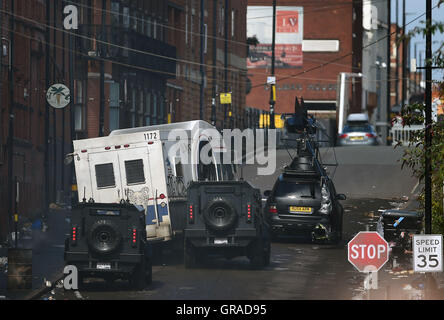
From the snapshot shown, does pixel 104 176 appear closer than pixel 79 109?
Yes

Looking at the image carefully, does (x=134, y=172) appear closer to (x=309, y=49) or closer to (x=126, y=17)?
(x=126, y=17)

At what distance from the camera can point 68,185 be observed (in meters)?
44.1

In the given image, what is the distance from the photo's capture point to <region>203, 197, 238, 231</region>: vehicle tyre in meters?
24.4

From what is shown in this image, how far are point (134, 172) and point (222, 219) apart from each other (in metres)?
2.45

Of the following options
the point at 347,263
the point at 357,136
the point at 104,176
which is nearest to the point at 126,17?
the point at 357,136

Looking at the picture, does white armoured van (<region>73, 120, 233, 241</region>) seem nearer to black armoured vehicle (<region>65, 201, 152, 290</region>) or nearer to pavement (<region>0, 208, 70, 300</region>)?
pavement (<region>0, 208, 70, 300</region>)

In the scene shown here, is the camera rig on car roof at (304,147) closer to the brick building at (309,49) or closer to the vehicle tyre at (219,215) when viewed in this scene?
the vehicle tyre at (219,215)

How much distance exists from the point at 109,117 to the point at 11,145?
58.7 feet

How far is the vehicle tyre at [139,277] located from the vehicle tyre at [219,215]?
3303 mm

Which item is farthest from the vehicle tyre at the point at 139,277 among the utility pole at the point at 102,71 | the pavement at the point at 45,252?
the utility pole at the point at 102,71

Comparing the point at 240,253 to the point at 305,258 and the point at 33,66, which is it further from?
the point at 33,66

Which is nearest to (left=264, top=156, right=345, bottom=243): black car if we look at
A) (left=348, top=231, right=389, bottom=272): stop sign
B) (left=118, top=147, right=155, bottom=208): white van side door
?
(left=118, top=147, right=155, bottom=208): white van side door

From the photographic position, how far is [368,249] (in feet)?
64.1

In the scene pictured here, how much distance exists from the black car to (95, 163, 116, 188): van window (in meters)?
5.73
